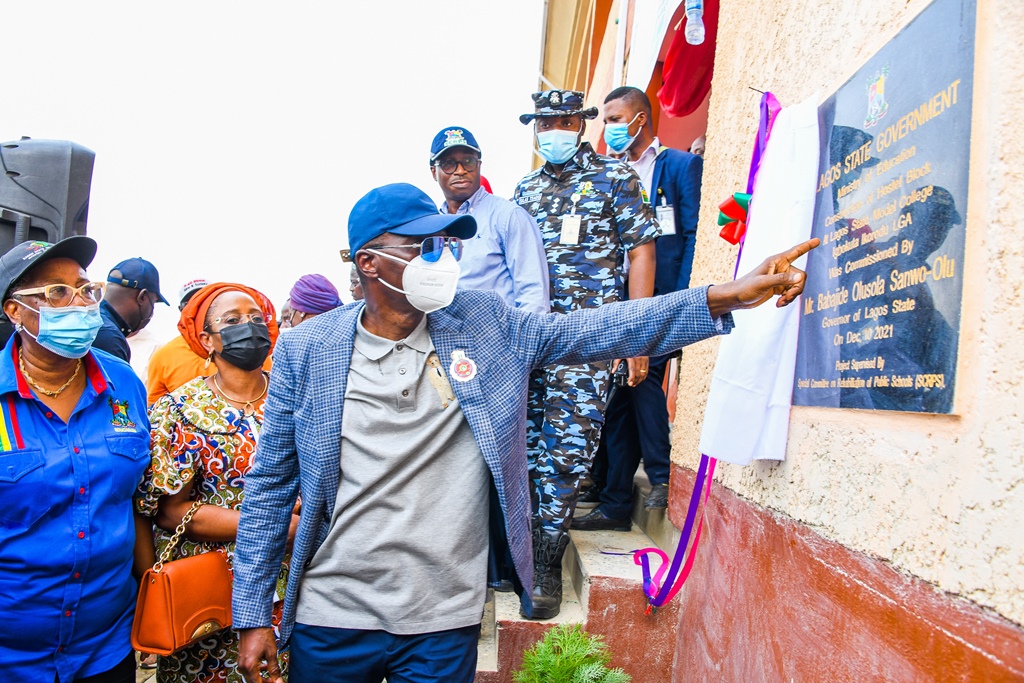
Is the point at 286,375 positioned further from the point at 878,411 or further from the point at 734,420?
the point at 878,411

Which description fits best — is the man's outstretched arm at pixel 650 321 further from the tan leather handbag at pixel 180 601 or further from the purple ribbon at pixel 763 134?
the tan leather handbag at pixel 180 601

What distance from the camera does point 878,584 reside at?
6.08 ft

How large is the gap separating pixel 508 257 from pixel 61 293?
70.3 inches

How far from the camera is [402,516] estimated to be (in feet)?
6.95

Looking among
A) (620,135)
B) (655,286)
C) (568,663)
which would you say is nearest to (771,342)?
(568,663)

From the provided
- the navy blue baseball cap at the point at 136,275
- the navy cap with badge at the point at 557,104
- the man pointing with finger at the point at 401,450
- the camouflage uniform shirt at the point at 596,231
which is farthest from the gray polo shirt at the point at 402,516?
the navy blue baseball cap at the point at 136,275

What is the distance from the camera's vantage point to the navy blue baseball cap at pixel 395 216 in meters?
2.24

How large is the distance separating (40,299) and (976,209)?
280 cm

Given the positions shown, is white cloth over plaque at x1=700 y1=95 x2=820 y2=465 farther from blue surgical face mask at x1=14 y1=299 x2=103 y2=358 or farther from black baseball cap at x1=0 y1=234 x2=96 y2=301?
black baseball cap at x1=0 y1=234 x2=96 y2=301

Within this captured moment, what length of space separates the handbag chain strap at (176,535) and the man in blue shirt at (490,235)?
4.54ft

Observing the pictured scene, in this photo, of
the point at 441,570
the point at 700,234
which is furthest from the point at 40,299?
the point at 700,234

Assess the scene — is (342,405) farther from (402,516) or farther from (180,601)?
(180,601)

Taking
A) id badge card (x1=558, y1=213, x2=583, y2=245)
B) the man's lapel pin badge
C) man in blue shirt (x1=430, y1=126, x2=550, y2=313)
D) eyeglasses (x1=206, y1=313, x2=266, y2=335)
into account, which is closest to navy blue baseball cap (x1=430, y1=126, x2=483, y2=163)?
man in blue shirt (x1=430, y1=126, x2=550, y2=313)

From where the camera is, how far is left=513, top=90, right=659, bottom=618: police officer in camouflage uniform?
134 inches
